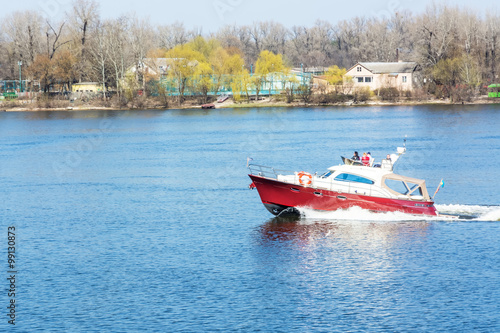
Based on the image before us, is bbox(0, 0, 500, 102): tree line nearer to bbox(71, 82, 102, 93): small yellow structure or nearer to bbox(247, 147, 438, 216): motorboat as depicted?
bbox(71, 82, 102, 93): small yellow structure

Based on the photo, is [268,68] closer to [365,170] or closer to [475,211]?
[475,211]

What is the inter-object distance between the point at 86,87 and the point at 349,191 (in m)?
134

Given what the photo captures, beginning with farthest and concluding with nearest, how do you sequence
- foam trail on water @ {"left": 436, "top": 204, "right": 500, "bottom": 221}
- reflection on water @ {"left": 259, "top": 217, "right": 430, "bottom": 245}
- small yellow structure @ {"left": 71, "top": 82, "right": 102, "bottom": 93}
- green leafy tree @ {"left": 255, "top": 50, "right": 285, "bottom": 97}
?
small yellow structure @ {"left": 71, "top": 82, "right": 102, "bottom": 93} → green leafy tree @ {"left": 255, "top": 50, "right": 285, "bottom": 97} → foam trail on water @ {"left": 436, "top": 204, "right": 500, "bottom": 221} → reflection on water @ {"left": 259, "top": 217, "right": 430, "bottom": 245}

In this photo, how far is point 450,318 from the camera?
28.5m

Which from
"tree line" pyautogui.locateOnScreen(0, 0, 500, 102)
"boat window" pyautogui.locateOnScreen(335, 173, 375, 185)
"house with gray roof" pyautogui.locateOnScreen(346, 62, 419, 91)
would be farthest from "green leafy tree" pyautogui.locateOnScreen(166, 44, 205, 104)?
"boat window" pyautogui.locateOnScreen(335, 173, 375, 185)

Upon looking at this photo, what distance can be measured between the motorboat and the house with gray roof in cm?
11650

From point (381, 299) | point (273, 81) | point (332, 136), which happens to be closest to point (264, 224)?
point (381, 299)

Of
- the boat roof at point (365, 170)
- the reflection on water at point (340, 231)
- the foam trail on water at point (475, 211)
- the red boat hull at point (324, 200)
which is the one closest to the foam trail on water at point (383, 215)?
the foam trail on water at point (475, 211)

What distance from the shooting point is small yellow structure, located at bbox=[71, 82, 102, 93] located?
161750mm

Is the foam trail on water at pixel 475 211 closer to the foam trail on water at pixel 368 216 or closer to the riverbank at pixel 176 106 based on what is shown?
the foam trail on water at pixel 368 216

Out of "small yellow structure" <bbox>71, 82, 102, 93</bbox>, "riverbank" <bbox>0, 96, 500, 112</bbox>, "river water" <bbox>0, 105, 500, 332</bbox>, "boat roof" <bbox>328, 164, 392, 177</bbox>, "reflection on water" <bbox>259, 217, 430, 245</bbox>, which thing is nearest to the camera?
"river water" <bbox>0, 105, 500, 332</bbox>

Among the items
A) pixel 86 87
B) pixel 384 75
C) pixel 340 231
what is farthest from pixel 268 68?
pixel 340 231

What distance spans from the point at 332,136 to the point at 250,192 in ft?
127

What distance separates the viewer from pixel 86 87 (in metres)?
165
